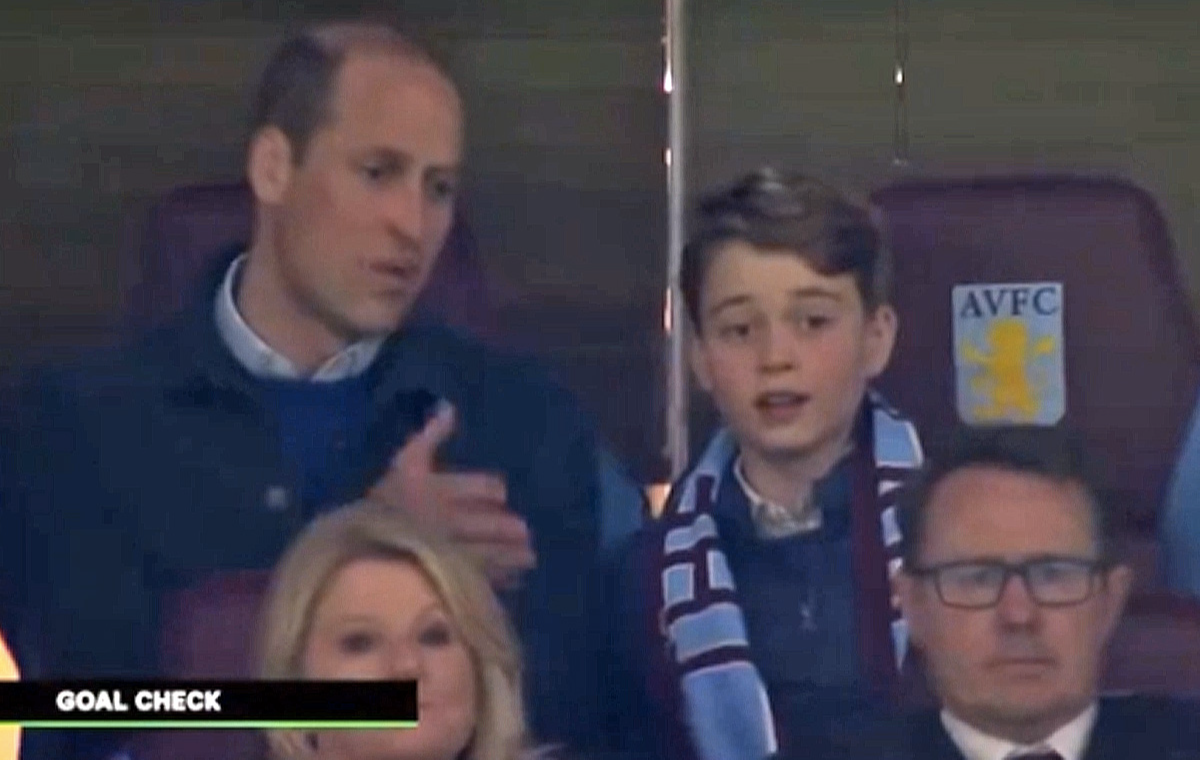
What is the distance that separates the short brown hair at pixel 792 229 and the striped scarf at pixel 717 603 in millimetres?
177

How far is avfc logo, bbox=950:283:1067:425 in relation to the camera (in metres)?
2.75

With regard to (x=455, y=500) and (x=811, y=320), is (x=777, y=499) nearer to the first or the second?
(x=811, y=320)

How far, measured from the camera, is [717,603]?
2.80 meters

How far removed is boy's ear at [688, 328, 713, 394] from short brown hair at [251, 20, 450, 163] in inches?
23.6

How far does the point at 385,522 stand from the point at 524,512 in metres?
0.19

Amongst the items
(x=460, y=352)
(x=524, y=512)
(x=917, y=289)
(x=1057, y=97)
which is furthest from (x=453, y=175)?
(x=1057, y=97)

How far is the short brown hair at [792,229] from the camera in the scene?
279 cm

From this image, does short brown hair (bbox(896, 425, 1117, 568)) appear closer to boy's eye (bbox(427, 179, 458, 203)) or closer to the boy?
the boy

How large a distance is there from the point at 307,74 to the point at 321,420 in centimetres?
48

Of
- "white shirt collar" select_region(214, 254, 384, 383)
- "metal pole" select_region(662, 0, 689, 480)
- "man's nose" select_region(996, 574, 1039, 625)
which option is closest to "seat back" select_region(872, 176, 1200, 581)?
"man's nose" select_region(996, 574, 1039, 625)

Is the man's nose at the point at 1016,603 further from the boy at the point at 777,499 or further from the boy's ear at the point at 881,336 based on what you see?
the boy's ear at the point at 881,336

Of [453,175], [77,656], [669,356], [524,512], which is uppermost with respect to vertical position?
[453,175]

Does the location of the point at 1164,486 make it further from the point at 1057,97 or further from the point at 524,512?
the point at 524,512

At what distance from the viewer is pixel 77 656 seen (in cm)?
282
